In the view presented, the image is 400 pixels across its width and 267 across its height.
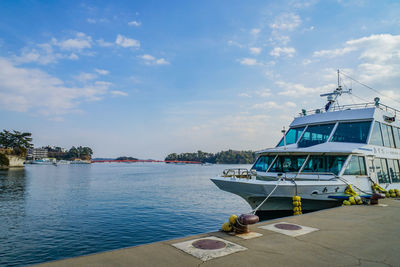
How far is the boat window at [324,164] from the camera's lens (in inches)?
501

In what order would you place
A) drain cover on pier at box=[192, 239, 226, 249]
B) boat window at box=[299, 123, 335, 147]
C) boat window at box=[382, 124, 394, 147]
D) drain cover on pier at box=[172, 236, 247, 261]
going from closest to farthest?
drain cover on pier at box=[172, 236, 247, 261], drain cover on pier at box=[192, 239, 226, 249], boat window at box=[299, 123, 335, 147], boat window at box=[382, 124, 394, 147]

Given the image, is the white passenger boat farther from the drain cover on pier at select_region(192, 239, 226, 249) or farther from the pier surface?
the drain cover on pier at select_region(192, 239, 226, 249)

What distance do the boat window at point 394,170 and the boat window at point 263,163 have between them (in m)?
8.02

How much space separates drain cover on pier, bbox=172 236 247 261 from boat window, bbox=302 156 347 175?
8.53 metres

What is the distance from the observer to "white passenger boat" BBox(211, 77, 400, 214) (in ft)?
38.2

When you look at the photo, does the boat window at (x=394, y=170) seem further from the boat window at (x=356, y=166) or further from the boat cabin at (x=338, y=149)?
the boat window at (x=356, y=166)

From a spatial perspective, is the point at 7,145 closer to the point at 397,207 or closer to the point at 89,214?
the point at 89,214

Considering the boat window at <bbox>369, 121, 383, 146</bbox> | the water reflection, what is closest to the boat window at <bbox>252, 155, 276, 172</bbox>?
the boat window at <bbox>369, 121, 383, 146</bbox>

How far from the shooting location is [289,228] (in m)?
7.46

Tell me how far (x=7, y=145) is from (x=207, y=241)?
15631 cm

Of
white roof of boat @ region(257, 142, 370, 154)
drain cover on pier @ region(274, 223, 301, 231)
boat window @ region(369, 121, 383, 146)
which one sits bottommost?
drain cover on pier @ region(274, 223, 301, 231)

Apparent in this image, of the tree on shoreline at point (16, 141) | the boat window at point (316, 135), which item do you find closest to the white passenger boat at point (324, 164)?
the boat window at point (316, 135)

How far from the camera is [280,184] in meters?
11.1

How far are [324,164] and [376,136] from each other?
15.2ft
